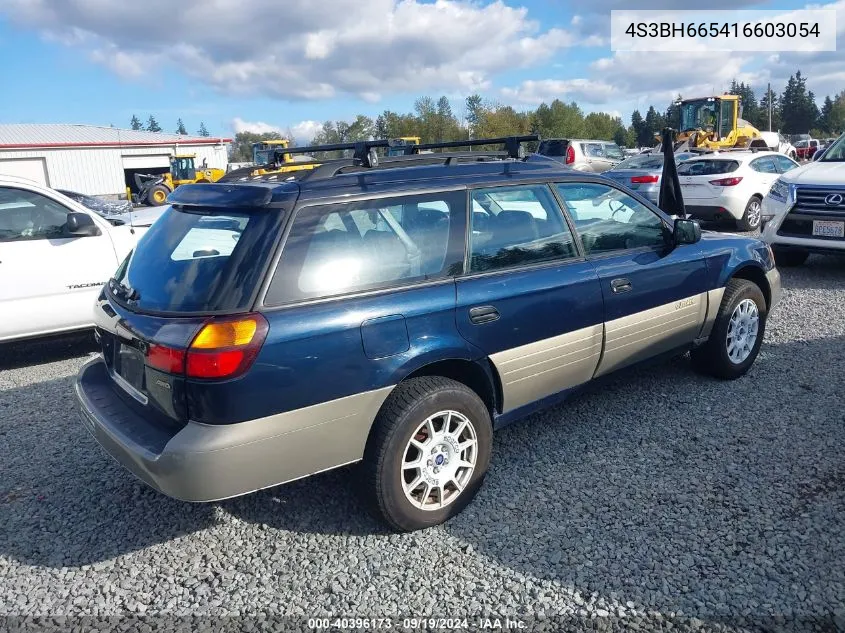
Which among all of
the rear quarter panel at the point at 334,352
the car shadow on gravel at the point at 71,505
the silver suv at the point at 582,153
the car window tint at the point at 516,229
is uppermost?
the silver suv at the point at 582,153

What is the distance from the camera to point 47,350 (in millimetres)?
6625

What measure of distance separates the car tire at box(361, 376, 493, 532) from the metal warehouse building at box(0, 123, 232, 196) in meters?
42.8

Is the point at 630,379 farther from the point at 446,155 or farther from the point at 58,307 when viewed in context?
the point at 58,307

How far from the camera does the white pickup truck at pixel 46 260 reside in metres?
5.69

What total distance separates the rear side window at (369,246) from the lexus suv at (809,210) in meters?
6.41

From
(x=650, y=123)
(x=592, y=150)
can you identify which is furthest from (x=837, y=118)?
(x=592, y=150)

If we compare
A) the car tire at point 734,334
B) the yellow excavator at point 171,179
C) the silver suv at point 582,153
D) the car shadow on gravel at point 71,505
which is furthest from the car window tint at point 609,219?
the yellow excavator at point 171,179

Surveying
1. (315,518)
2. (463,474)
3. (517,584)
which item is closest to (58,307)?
(315,518)

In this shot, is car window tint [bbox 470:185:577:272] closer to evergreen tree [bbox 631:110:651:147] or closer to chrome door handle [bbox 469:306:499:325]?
chrome door handle [bbox 469:306:499:325]

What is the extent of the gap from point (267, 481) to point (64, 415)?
9.06 ft

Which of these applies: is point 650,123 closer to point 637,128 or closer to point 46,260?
point 637,128

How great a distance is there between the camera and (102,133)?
4972cm

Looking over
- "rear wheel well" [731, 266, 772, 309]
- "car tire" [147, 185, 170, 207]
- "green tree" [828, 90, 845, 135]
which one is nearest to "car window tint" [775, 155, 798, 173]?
"rear wheel well" [731, 266, 772, 309]

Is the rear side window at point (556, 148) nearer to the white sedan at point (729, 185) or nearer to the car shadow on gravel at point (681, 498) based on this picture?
the white sedan at point (729, 185)
